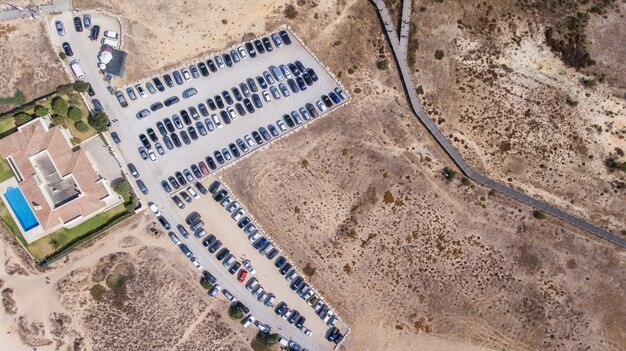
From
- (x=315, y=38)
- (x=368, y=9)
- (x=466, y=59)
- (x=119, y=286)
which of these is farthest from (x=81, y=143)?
(x=466, y=59)

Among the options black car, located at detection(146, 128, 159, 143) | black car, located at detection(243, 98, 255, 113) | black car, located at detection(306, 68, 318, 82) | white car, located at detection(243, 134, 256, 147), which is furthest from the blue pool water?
black car, located at detection(306, 68, 318, 82)

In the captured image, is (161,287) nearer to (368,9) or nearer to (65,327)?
(65,327)

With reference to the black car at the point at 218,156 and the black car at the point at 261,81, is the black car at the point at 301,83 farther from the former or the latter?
the black car at the point at 218,156

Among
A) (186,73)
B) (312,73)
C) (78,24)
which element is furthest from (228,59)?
(78,24)

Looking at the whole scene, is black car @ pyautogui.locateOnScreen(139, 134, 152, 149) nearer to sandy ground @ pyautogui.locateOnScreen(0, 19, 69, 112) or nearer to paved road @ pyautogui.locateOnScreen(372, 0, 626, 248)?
sandy ground @ pyautogui.locateOnScreen(0, 19, 69, 112)

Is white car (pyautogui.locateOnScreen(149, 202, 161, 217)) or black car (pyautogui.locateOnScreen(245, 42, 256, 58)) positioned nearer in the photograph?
white car (pyautogui.locateOnScreen(149, 202, 161, 217))

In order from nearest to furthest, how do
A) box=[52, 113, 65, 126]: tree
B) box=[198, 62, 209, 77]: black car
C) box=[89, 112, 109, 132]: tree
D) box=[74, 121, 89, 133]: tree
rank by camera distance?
box=[89, 112, 109, 132]: tree
box=[52, 113, 65, 126]: tree
box=[74, 121, 89, 133]: tree
box=[198, 62, 209, 77]: black car
